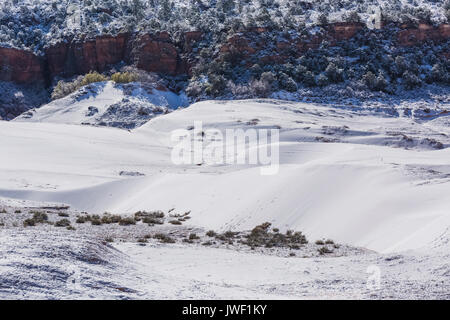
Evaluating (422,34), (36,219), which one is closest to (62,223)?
(36,219)

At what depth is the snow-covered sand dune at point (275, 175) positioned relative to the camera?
12078 millimetres

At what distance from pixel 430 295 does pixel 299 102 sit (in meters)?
29.8

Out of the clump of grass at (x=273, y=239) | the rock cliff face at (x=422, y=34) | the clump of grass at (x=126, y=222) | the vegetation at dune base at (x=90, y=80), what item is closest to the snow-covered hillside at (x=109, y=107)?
the vegetation at dune base at (x=90, y=80)

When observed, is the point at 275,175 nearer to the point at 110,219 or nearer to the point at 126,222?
A: the point at 126,222

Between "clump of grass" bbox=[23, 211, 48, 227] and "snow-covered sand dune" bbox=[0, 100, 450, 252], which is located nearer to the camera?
"snow-covered sand dune" bbox=[0, 100, 450, 252]

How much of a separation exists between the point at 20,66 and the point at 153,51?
45.5 ft

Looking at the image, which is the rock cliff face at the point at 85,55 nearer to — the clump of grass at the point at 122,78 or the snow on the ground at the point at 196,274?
the clump of grass at the point at 122,78

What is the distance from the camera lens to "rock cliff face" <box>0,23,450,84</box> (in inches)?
1661

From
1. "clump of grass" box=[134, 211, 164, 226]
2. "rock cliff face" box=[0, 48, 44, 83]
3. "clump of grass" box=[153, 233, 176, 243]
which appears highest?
"rock cliff face" box=[0, 48, 44, 83]

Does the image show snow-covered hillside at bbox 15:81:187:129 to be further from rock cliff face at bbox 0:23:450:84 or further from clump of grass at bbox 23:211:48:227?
clump of grass at bbox 23:211:48:227

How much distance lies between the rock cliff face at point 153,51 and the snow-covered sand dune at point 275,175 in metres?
11.7

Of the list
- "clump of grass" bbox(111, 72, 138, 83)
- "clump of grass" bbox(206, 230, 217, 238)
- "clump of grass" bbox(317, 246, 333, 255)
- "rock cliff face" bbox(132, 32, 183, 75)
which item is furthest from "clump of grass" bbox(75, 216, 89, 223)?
"rock cliff face" bbox(132, 32, 183, 75)

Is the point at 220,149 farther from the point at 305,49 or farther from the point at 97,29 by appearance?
the point at 97,29
